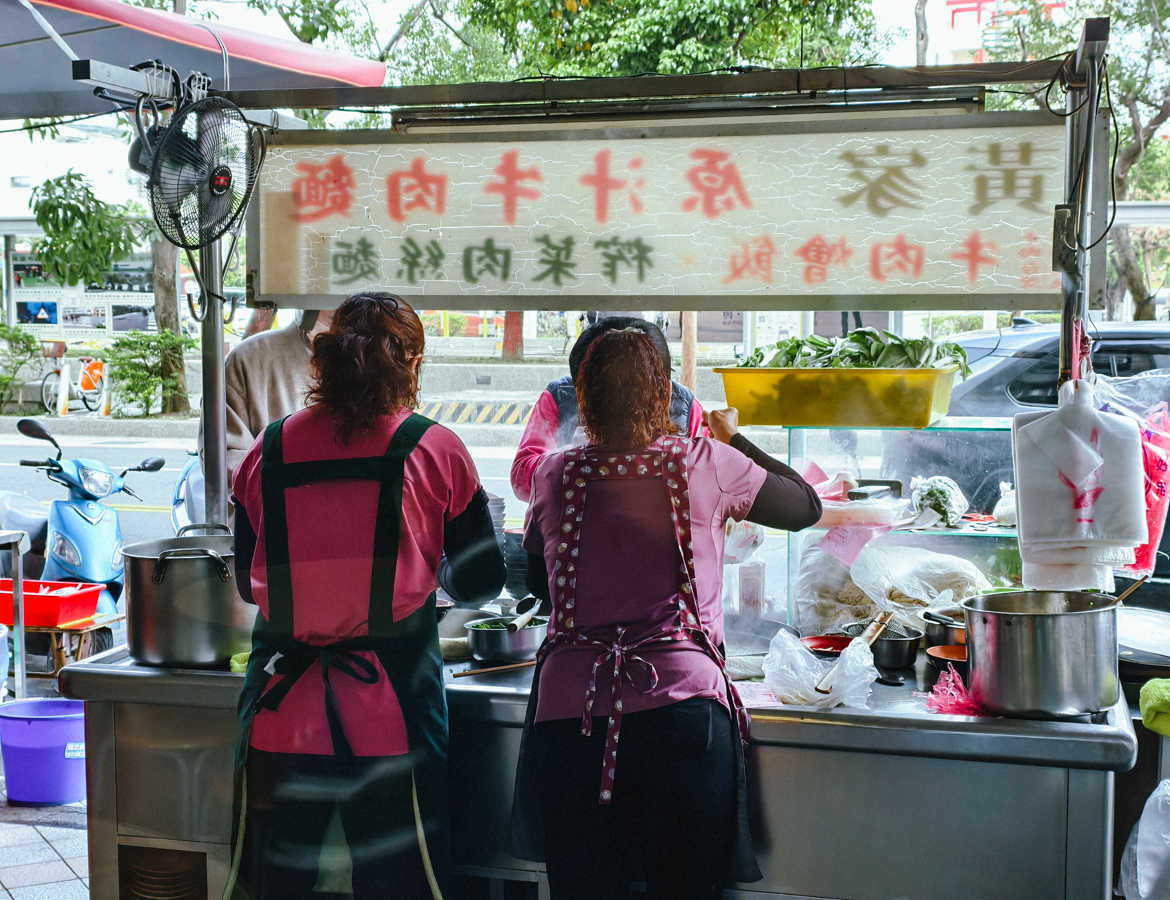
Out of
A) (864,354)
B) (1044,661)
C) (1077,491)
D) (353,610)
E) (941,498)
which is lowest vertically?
(1044,661)

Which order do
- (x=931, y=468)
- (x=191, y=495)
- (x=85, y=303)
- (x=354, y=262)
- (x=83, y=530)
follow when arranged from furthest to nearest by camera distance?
(x=85, y=303) → (x=83, y=530) → (x=191, y=495) → (x=931, y=468) → (x=354, y=262)

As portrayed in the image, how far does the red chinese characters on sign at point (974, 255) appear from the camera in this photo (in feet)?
7.27

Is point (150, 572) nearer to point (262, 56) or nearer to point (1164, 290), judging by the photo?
point (262, 56)

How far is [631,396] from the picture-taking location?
1862mm

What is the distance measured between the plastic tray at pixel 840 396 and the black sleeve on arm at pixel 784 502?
1.39 ft

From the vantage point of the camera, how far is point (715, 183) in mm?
2312

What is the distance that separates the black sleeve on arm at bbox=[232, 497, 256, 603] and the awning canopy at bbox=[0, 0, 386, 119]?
7.30 feet

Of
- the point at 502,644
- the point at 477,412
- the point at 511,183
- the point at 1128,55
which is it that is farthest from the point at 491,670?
the point at 1128,55

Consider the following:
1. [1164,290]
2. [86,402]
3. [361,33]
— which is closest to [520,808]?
[361,33]

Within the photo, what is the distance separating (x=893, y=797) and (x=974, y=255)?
1.21 meters

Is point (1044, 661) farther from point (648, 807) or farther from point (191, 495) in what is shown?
point (191, 495)

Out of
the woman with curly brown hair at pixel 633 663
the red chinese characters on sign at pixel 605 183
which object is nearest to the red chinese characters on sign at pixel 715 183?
the red chinese characters on sign at pixel 605 183

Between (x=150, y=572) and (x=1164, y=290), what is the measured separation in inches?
930

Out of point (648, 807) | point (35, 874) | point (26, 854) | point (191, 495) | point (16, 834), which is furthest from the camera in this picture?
point (191, 495)
